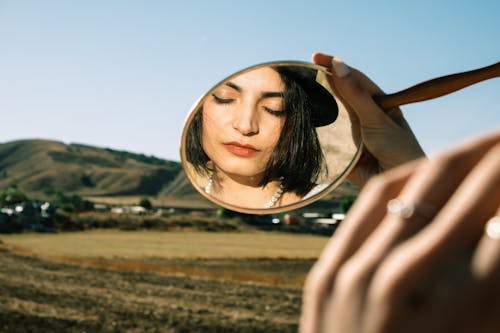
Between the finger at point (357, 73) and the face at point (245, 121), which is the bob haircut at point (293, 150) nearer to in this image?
the face at point (245, 121)

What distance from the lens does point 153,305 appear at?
71.9 feet

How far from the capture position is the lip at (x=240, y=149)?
2.26 m

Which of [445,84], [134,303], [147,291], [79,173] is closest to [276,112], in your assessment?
[445,84]

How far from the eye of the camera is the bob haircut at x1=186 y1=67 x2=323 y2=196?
225cm

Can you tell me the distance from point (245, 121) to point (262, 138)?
9 cm

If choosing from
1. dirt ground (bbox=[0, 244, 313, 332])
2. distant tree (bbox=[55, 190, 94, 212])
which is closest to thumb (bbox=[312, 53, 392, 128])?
dirt ground (bbox=[0, 244, 313, 332])

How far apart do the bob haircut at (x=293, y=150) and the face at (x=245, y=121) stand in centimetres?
2

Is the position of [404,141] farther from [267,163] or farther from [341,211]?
[341,211]

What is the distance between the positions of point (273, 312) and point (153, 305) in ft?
13.8

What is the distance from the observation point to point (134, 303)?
22.2 metres

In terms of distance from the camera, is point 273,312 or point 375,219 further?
point 273,312

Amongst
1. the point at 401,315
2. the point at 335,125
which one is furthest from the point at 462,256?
the point at 335,125

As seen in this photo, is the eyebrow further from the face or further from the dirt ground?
the dirt ground

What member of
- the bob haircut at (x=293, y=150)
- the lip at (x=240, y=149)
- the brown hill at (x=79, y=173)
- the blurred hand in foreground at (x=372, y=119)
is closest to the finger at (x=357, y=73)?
the blurred hand in foreground at (x=372, y=119)
